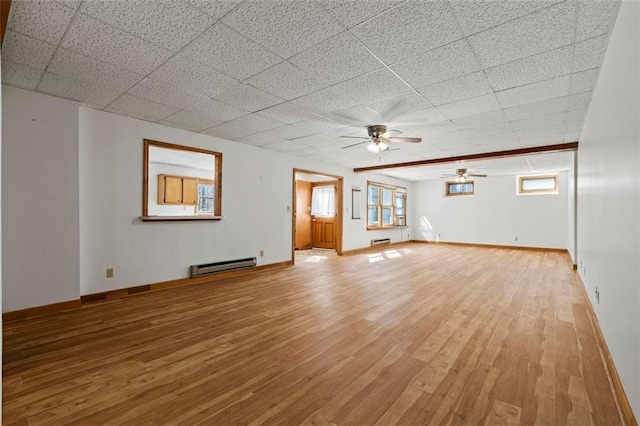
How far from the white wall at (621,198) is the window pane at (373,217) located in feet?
21.2

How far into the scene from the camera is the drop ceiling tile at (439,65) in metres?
2.37

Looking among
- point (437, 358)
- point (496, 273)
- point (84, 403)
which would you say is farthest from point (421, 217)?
point (84, 403)

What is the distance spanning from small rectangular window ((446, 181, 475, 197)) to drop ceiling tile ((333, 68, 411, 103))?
318 inches

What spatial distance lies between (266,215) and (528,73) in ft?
14.7

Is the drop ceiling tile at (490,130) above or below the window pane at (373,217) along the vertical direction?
above

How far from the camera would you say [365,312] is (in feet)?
11.0

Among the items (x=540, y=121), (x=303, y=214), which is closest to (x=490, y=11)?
(x=540, y=121)

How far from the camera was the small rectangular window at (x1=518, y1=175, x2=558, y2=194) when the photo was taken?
8641 mm

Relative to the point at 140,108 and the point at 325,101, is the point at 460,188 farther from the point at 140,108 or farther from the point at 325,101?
the point at 140,108

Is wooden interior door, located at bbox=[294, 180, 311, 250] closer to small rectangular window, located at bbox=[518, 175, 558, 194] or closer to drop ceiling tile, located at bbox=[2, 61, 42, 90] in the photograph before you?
small rectangular window, located at bbox=[518, 175, 558, 194]

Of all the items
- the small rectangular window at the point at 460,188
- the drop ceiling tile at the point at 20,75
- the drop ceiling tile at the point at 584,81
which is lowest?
the small rectangular window at the point at 460,188

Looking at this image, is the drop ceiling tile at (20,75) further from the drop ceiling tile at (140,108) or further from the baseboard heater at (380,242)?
the baseboard heater at (380,242)

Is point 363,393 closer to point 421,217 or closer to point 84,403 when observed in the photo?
point 84,403

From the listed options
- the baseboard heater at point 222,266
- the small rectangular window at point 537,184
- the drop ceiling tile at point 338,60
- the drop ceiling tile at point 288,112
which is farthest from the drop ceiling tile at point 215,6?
the small rectangular window at point 537,184
